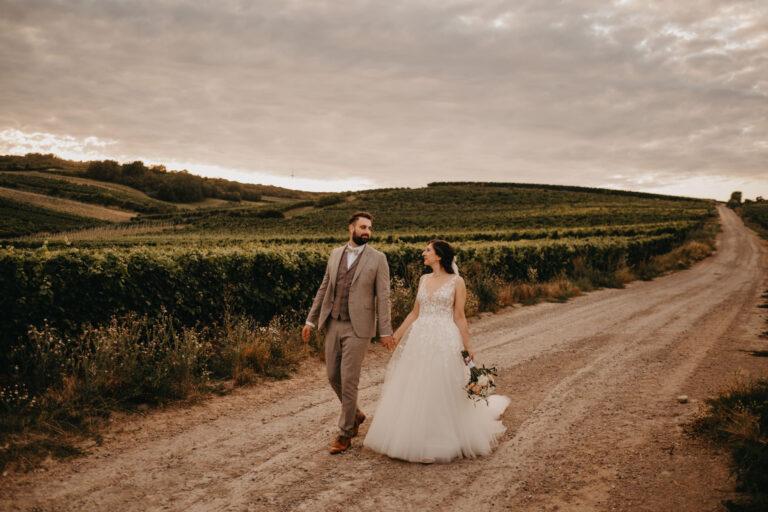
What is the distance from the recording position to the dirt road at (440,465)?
415cm

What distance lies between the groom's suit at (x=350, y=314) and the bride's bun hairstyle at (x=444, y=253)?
2.11ft

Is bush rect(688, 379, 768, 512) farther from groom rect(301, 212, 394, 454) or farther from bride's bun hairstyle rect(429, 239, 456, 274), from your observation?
groom rect(301, 212, 394, 454)

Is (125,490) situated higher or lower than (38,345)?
lower

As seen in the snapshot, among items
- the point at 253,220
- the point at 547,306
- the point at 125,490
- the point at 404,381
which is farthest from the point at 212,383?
→ the point at 253,220

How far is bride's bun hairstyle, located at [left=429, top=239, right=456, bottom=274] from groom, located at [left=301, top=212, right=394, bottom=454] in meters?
0.63

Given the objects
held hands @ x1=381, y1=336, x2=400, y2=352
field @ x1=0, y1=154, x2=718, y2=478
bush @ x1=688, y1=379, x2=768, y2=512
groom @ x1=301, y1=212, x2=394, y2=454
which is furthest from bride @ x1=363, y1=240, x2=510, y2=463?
field @ x1=0, y1=154, x2=718, y2=478

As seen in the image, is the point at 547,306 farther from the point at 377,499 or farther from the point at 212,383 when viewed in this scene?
the point at 377,499

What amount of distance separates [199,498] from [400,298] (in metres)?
8.25

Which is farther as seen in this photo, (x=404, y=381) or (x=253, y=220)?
(x=253, y=220)

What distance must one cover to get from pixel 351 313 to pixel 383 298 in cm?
39

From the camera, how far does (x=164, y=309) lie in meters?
7.56

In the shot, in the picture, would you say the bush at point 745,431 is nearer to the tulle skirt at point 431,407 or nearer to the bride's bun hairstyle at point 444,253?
the tulle skirt at point 431,407

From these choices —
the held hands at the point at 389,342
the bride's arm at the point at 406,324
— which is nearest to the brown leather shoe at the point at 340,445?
the held hands at the point at 389,342

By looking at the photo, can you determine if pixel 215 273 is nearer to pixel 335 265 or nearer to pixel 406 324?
pixel 335 265
